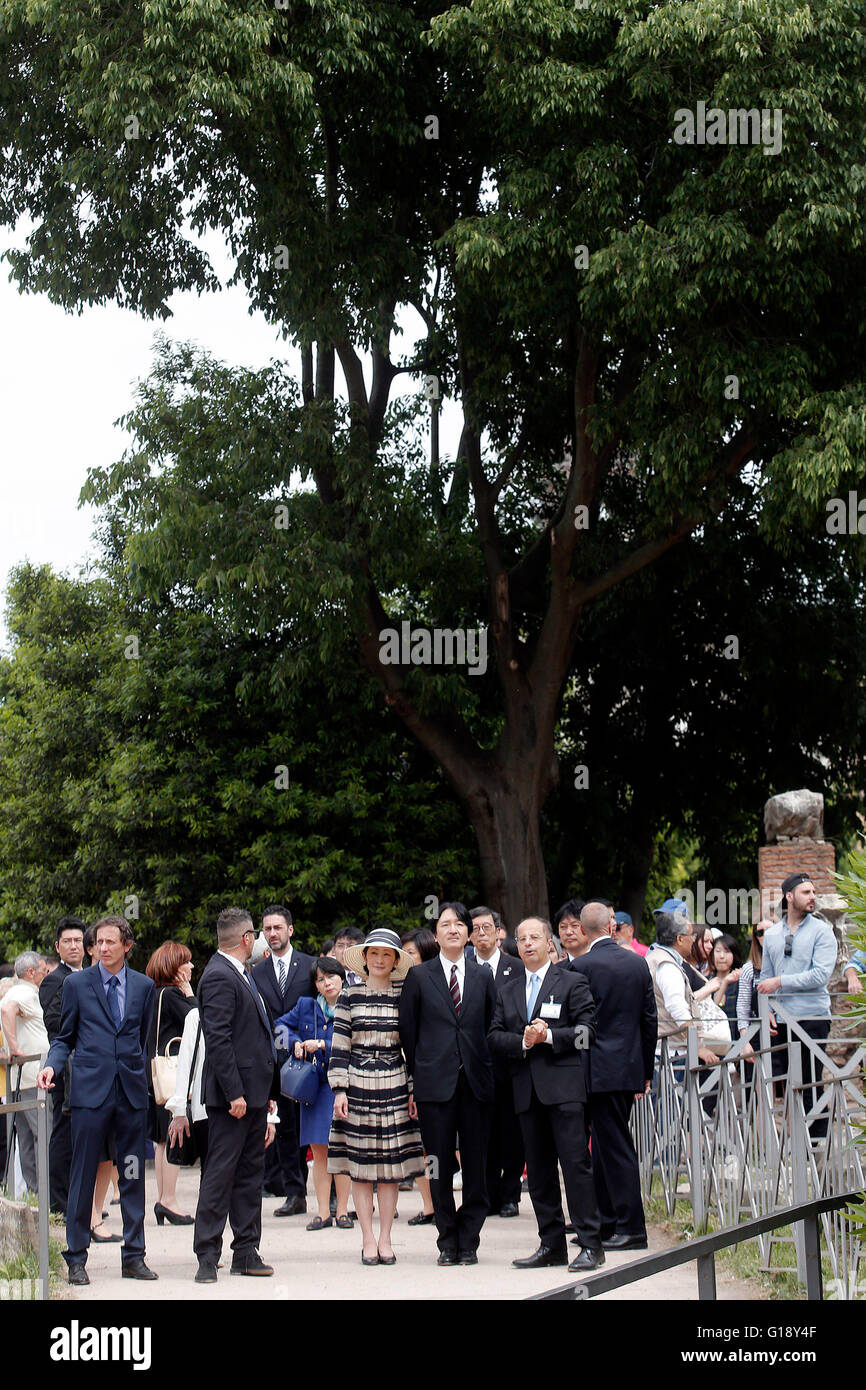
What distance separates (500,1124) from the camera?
970 cm

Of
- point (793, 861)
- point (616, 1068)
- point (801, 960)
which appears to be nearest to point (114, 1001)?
point (616, 1068)

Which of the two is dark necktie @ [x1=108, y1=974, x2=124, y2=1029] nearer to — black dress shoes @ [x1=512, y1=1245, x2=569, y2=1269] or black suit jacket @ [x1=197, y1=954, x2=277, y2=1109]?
black suit jacket @ [x1=197, y1=954, x2=277, y2=1109]

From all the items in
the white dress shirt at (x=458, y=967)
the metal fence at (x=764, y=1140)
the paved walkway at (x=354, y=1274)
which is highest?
the white dress shirt at (x=458, y=967)

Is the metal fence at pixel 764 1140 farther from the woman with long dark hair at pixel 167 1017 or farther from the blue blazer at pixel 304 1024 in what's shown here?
the woman with long dark hair at pixel 167 1017

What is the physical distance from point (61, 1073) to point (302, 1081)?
1572mm

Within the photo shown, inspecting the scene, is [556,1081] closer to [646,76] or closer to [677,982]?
[677,982]

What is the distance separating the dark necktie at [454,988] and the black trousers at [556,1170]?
689mm

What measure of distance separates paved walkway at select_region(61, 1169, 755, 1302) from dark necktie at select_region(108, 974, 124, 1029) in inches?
52.2

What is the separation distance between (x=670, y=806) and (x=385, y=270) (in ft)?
32.0

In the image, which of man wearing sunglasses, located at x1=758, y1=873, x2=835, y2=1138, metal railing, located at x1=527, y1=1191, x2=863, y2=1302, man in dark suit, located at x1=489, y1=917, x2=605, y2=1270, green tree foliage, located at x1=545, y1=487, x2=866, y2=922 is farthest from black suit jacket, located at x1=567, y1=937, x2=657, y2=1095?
green tree foliage, located at x1=545, y1=487, x2=866, y2=922

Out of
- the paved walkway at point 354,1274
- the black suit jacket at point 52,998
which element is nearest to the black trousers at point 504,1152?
the paved walkway at point 354,1274

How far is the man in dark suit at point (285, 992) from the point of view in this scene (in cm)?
1027

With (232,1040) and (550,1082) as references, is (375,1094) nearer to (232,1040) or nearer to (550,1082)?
(232,1040)

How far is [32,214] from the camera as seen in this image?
1894 centimetres
